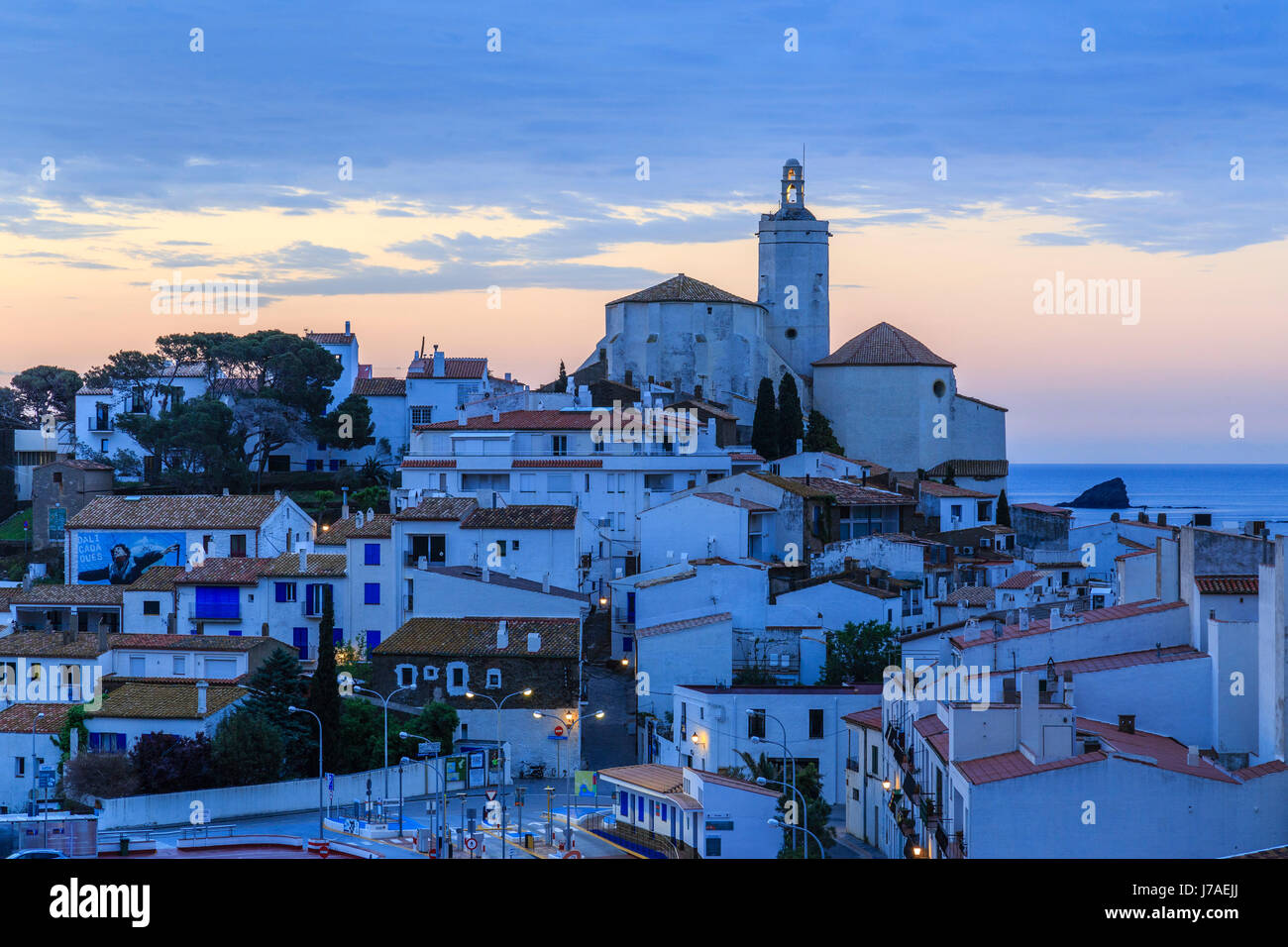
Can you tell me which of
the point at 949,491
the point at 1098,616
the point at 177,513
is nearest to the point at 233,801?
the point at 1098,616

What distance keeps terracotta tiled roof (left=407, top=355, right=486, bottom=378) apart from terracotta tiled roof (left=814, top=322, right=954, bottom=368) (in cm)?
1630

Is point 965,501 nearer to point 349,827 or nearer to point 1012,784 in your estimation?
point 349,827

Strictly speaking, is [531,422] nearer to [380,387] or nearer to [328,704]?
[380,387]

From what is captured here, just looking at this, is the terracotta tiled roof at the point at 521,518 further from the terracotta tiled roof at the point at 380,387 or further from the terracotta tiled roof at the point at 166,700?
the terracotta tiled roof at the point at 380,387

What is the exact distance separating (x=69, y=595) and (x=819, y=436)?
A: 107ft

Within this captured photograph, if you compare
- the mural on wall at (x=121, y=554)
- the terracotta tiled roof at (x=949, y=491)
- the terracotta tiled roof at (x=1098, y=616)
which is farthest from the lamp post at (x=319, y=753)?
the terracotta tiled roof at (x=949, y=491)

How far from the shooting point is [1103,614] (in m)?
28.0

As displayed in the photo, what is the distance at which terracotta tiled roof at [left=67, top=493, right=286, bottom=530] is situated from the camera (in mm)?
46125

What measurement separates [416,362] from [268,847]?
4102 centimetres

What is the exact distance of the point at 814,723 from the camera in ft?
102

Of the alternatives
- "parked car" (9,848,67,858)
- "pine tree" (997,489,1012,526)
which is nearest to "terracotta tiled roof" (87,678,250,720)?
"parked car" (9,848,67,858)

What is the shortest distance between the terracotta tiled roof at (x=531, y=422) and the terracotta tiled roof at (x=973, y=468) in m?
19.9
